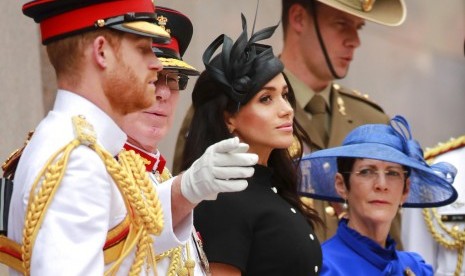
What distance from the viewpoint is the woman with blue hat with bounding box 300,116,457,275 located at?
4.82 meters

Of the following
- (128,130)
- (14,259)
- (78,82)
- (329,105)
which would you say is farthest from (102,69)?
A: (329,105)

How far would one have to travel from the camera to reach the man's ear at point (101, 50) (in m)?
3.13

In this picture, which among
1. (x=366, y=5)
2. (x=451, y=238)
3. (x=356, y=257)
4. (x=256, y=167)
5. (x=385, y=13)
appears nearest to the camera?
(x=256, y=167)

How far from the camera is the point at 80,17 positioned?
3.18 meters

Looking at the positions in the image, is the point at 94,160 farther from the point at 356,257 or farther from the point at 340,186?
the point at 340,186

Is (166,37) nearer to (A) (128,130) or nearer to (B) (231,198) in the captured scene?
(A) (128,130)

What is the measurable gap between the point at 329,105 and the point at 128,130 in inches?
94.7

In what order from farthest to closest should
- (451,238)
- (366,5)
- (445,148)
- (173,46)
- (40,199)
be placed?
(366,5) < (445,148) < (451,238) < (173,46) < (40,199)

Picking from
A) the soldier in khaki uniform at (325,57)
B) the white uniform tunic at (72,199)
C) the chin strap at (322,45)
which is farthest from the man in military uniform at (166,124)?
the chin strap at (322,45)

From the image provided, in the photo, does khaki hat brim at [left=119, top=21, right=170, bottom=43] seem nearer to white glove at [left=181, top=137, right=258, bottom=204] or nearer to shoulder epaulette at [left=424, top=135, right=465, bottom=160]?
white glove at [left=181, top=137, right=258, bottom=204]

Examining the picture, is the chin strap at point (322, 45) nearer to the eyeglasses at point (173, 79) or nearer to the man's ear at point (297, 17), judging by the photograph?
the man's ear at point (297, 17)

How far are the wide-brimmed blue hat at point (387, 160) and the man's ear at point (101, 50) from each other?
1919mm

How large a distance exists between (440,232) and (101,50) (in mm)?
3126

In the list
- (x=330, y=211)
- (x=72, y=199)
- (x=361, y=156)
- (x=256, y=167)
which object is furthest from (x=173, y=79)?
(x=330, y=211)
